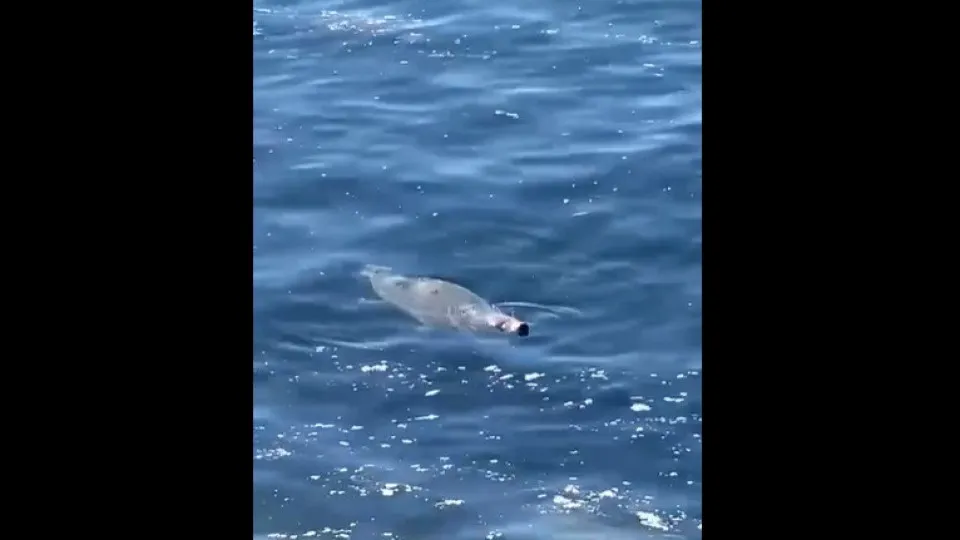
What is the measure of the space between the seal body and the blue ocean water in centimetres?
6

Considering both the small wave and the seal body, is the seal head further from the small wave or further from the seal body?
the small wave

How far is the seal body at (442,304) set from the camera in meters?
5.13

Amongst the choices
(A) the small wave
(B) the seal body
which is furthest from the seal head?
(A) the small wave

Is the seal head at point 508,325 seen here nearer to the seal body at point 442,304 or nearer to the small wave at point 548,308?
the seal body at point 442,304

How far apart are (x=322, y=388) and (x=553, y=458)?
0.94 m

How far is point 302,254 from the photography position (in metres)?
5.75

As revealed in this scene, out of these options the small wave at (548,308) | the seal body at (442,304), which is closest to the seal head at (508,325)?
the seal body at (442,304)

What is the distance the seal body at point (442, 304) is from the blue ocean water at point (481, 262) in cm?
6

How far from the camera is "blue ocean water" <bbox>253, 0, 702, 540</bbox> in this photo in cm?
434

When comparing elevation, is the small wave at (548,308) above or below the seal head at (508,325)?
above

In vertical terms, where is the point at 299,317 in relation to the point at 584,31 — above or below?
below
